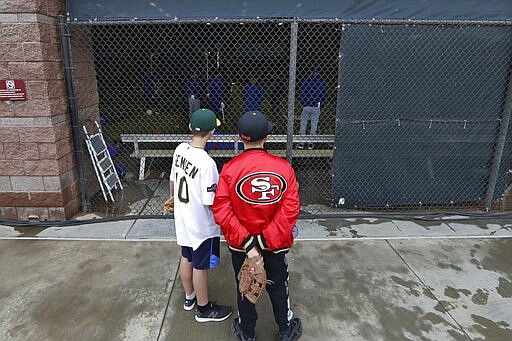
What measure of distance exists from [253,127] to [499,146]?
4.50 meters

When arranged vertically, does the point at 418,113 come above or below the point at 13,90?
below

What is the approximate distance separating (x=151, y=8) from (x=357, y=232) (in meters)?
3.89

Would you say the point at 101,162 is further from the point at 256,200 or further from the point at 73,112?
the point at 256,200

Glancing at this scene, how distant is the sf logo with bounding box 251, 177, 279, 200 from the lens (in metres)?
2.46

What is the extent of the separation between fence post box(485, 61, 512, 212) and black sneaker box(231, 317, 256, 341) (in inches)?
173

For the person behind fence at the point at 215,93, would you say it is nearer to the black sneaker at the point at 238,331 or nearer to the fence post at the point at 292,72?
the fence post at the point at 292,72

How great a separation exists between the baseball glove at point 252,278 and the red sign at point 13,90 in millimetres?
3745

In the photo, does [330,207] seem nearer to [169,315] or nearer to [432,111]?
[432,111]

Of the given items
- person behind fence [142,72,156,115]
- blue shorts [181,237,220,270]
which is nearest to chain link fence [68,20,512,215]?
blue shorts [181,237,220,270]

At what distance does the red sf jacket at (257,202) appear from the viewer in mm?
2473

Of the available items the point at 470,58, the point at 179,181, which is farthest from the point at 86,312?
the point at 470,58

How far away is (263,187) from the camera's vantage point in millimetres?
2469

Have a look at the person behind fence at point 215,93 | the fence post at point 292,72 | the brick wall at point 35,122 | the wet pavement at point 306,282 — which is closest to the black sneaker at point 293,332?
the wet pavement at point 306,282

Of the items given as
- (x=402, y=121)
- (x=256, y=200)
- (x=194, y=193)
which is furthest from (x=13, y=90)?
(x=402, y=121)
